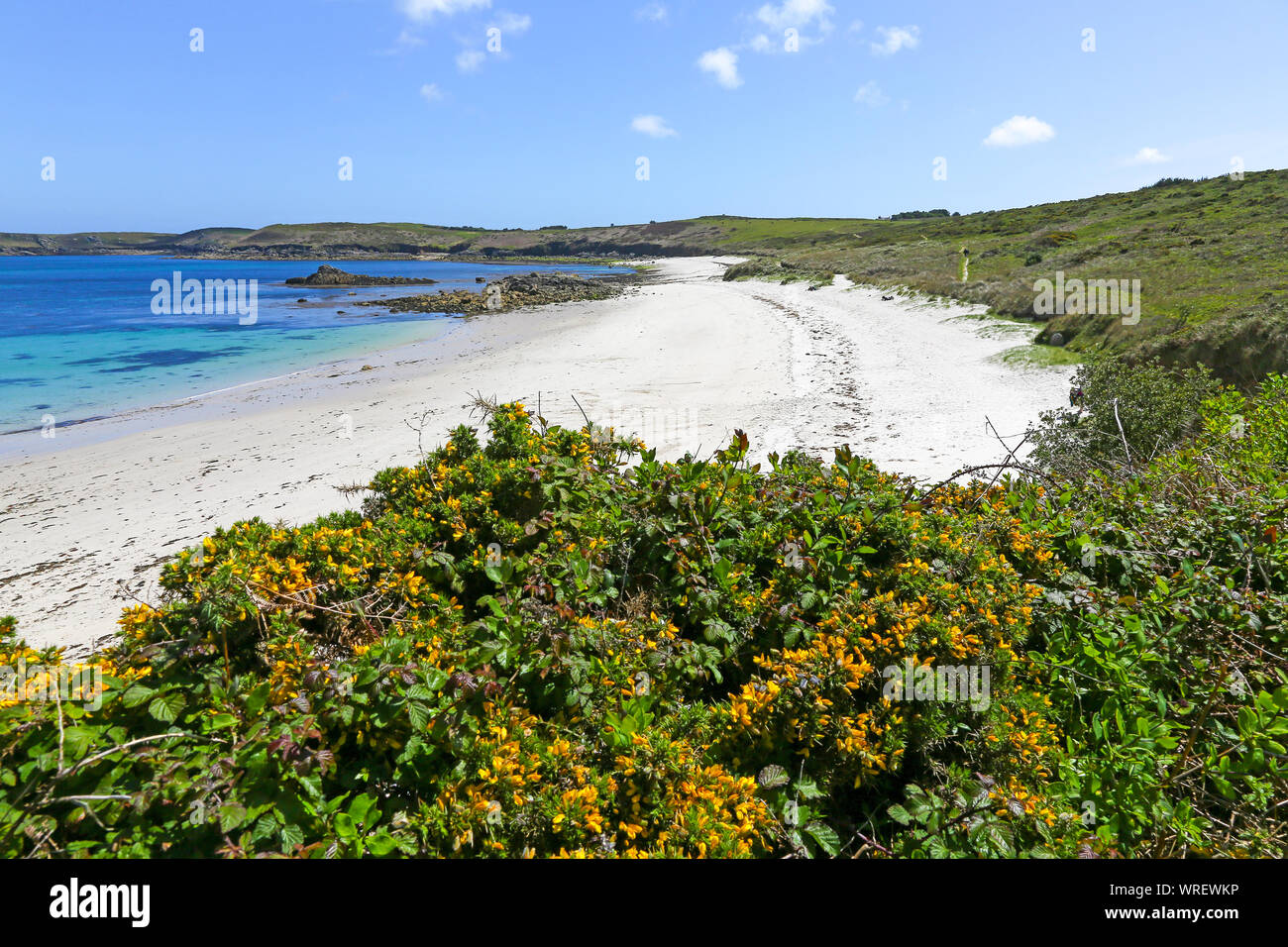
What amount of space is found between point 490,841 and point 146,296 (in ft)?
217

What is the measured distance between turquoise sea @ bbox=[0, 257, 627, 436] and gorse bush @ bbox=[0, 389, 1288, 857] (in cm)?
1744

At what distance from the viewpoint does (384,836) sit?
6.40ft
